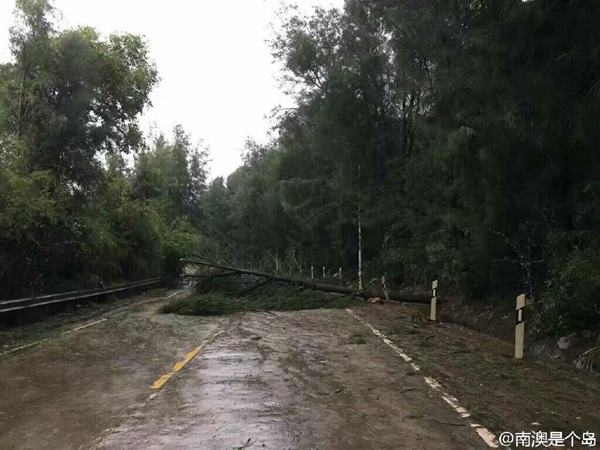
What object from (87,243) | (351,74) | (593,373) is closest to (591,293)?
(593,373)

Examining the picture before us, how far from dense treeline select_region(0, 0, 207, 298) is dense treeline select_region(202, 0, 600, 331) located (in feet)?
21.7

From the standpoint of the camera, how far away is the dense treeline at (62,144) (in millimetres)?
18328

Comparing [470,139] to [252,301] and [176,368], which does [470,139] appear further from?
[252,301]

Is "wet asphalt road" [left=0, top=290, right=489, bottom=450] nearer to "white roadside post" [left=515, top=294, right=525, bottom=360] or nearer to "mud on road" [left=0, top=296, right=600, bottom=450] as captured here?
"mud on road" [left=0, top=296, right=600, bottom=450]

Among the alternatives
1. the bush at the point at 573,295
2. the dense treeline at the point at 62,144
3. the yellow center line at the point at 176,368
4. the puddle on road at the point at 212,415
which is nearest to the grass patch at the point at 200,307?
the dense treeline at the point at 62,144

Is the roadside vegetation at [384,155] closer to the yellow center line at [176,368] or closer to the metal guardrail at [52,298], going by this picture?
the metal guardrail at [52,298]

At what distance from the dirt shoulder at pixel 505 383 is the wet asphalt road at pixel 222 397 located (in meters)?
0.52

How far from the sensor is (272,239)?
181 ft

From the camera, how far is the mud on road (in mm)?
5980

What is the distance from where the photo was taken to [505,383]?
8695 mm

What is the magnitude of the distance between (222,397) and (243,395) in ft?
0.95

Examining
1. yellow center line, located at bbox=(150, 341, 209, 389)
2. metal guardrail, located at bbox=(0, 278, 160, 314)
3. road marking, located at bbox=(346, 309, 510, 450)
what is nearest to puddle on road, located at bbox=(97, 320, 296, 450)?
yellow center line, located at bbox=(150, 341, 209, 389)

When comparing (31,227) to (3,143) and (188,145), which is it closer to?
(3,143)

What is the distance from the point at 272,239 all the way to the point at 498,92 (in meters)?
43.6
